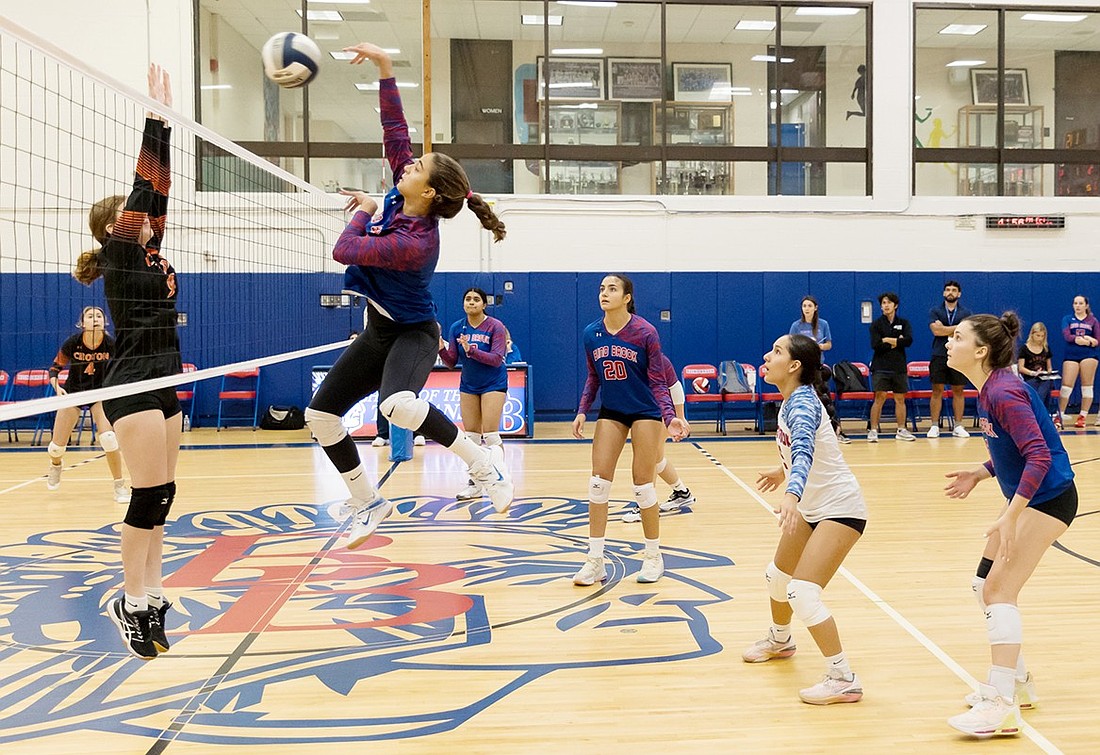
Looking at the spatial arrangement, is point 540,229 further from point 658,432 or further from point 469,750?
point 469,750

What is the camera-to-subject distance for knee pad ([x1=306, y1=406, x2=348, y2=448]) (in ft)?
14.8

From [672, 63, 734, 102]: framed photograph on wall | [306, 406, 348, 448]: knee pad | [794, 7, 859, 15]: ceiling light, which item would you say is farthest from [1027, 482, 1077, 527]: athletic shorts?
[794, 7, 859, 15]: ceiling light

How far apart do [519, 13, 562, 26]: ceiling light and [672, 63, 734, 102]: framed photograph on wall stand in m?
1.95

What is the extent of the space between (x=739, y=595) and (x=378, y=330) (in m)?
2.47

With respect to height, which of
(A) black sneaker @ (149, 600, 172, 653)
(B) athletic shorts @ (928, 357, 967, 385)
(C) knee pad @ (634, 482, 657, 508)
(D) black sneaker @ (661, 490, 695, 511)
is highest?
(B) athletic shorts @ (928, 357, 967, 385)

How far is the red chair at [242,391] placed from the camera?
45.7 ft

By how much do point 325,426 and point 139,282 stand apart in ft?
3.51

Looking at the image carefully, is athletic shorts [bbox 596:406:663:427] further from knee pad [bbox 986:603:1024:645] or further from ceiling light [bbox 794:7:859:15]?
ceiling light [bbox 794:7:859:15]

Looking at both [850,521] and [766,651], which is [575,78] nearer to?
[766,651]

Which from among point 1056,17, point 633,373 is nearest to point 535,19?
point 1056,17

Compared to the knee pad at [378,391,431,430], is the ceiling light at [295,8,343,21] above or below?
above

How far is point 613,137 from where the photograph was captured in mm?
14883

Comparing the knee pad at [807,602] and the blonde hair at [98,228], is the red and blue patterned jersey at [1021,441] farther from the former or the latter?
the blonde hair at [98,228]

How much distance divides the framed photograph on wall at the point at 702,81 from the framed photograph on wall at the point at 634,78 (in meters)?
0.36
